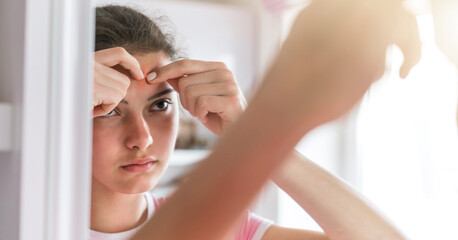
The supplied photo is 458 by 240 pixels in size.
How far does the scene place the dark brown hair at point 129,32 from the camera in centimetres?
44

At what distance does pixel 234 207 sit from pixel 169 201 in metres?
0.02

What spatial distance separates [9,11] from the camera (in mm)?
264

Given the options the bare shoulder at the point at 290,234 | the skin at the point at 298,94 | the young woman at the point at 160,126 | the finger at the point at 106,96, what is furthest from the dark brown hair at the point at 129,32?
the skin at the point at 298,94

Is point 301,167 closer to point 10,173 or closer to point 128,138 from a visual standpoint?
point 128,138

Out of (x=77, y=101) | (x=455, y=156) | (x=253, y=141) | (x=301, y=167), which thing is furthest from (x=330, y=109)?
(x=455, y=156)

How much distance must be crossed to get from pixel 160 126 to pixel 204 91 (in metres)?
0.08

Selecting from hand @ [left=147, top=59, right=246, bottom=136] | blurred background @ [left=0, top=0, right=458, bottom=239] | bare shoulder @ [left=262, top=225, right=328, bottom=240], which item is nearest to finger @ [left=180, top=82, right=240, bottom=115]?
hand @ [left=147, top=59, right=246, bottom=136]

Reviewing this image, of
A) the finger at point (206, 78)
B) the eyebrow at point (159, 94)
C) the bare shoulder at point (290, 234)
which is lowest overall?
the bare shoulder at point (290, 234)

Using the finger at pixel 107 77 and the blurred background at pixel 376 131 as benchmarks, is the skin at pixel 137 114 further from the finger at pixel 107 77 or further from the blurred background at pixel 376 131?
the blurred background at pixel 376 131

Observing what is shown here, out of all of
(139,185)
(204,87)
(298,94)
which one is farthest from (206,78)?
(298,94)

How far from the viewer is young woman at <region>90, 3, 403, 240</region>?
1.38 ft

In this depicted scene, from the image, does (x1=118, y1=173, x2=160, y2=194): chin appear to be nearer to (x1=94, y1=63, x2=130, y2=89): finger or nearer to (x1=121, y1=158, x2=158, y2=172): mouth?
(x1=121, y1=158, x2=158, y2=172): mouth

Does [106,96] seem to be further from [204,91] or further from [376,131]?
[376,131]

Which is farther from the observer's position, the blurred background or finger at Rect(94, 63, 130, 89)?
the blurred background
